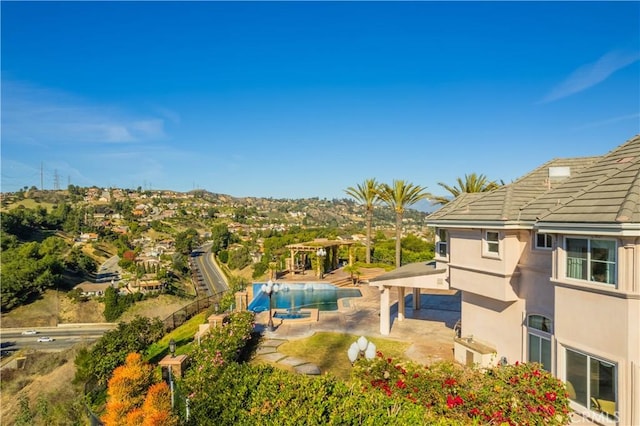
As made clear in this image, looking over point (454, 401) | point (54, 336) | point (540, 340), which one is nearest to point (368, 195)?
point (540, 340)

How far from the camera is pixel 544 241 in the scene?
1045 centimetres

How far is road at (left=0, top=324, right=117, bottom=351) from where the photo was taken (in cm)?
4128

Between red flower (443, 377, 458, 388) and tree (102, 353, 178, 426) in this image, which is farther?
tree (102, 353, 178, 426)

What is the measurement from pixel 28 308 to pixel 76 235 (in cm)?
4020

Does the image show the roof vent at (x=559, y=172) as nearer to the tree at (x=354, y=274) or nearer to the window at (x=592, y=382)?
the window at (x=592, y=382)

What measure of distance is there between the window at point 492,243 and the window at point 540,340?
213cm

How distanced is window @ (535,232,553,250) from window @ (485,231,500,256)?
3.56ft

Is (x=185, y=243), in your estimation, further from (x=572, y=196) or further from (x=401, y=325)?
(x=572, y=196)

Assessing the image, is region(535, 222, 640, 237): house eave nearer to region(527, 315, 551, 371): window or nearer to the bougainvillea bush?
region(527, 315, 551, 371): window

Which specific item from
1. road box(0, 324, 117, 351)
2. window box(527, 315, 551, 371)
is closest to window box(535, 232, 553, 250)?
window box(527, 315, 551, 371)

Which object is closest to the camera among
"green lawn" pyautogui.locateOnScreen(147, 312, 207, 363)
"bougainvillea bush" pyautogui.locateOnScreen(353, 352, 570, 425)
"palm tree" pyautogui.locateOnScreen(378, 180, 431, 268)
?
"bougainvillea bush" pyautogui.locateOnScreen(353, 352, 570, 425)

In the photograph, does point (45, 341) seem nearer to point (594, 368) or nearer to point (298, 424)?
point (298, 424)

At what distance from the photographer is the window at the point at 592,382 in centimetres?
794

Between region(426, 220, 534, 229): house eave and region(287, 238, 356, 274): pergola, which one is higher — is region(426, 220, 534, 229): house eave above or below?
above
